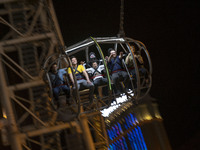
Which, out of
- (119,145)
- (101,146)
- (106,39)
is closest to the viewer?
(106,39)

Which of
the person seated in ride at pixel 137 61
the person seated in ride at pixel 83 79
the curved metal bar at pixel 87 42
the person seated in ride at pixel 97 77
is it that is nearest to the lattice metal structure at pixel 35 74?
the person seated in ride at pixel 83 79

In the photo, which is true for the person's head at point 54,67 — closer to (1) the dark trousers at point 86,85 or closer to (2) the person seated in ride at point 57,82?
(2) the person seated in ride at point 57,82

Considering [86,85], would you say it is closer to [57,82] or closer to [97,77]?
[97,77]

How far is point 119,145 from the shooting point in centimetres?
3362

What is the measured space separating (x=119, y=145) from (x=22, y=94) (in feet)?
77.3

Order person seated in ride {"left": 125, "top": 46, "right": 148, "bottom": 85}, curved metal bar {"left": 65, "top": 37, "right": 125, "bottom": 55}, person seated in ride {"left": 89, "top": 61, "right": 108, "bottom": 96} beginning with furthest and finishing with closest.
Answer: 1. person seated in ride {"left": 125, "top": 46, "right": 148, "bottom": 85}
2. person seated in ride {"left": 89, "top": 61, "right": 108, "bottom": 96}
3. curved metal bar {"left": 65, "top": 37, "right": 125, "bottom": 55}

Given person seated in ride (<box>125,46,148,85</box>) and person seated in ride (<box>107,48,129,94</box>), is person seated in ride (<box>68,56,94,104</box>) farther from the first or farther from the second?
person seated in ride (<box>125,46,148,85</box>)

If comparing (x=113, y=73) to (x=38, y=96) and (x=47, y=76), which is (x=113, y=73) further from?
(x=38, y=96)

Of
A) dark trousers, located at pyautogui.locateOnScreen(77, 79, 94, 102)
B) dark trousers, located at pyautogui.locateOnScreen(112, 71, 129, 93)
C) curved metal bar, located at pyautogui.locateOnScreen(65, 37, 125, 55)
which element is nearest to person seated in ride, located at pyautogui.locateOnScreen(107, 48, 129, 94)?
dark trousers, located at pyautogui.locateOnScreen(112, 71, 129, 93)

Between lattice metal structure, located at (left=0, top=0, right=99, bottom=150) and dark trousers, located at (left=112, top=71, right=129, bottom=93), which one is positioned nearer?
dark trousers, located at (left=112, top=71, right=129, bottom=93)

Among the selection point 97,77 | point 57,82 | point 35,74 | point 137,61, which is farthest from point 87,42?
point 35,74

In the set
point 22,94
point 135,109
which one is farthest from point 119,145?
point 22,94

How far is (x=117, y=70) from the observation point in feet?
22.0

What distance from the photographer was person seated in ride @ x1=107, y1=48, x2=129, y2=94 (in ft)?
21.9
